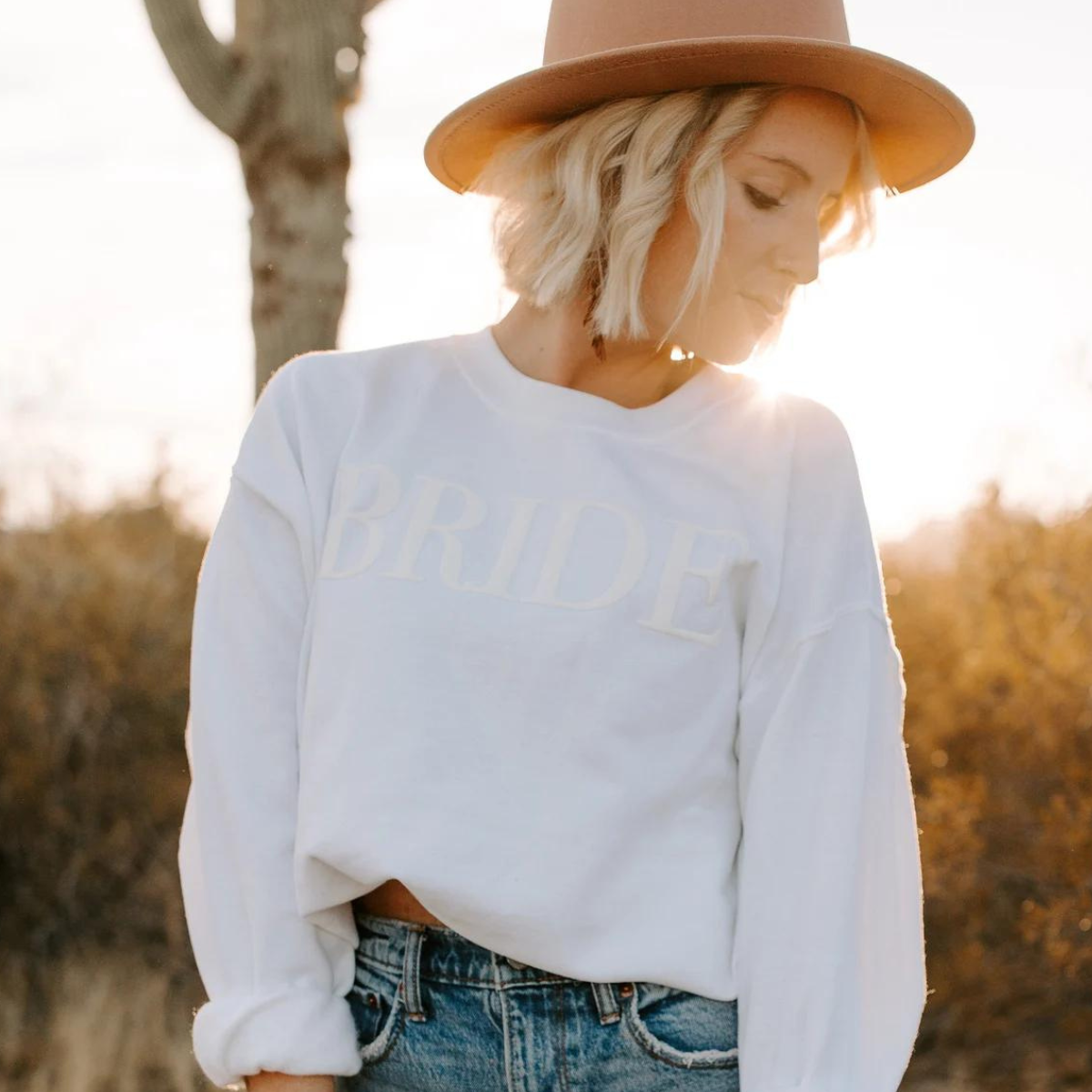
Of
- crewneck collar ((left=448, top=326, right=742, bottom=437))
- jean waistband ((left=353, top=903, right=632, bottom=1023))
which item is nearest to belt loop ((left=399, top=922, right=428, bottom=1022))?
jean waistband ((left=353, top=903, right=632, bottom=1023))

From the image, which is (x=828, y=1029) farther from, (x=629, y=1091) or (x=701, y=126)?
(x=701, y=126)

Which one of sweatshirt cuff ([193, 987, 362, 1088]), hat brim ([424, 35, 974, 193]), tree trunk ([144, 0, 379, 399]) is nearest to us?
sweatshirt cuff ([193, 987, 362, 1088])

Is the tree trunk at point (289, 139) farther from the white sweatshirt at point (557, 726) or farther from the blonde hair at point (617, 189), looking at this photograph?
the white sweatshirt at point (557, 726)

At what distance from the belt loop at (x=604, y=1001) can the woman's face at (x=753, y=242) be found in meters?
0.76

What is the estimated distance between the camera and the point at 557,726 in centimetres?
154

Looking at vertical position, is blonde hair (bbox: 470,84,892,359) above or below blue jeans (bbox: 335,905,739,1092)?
above

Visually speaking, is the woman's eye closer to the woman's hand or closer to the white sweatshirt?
the white sweatshirt

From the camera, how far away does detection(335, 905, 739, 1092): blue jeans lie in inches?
61.8

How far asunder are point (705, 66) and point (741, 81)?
0.06m

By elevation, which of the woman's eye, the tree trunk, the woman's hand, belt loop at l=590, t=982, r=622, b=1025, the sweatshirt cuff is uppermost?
the woman's eye

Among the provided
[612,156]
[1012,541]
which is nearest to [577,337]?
[612,156]

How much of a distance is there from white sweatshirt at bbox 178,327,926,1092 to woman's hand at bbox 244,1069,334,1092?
0.11 ft

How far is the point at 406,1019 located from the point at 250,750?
0.37m

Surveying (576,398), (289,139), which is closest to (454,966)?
(576,398)
